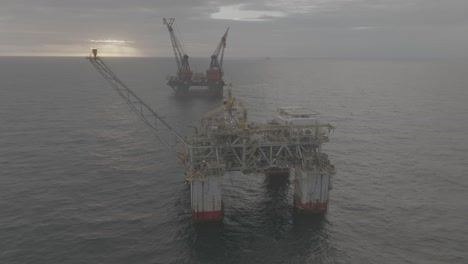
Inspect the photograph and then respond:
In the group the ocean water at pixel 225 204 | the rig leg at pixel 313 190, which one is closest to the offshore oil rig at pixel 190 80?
the ocean water at pixel 225 204

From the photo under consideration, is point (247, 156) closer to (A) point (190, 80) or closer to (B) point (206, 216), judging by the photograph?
(B) point (206, 216)

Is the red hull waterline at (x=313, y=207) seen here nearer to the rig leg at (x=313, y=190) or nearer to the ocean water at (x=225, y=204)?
the rig leg at (x=313, y=190)

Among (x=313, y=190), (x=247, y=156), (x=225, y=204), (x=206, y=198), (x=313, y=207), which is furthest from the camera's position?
(x=225, y=204)

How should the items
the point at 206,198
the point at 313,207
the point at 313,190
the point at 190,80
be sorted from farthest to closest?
the point at 190,80, the point at 313,207, the point at 313,190, the point at 206,198

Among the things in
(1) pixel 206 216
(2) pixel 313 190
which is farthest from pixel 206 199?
(2) pixel 313 190

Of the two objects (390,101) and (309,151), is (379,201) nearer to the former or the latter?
(309,151)

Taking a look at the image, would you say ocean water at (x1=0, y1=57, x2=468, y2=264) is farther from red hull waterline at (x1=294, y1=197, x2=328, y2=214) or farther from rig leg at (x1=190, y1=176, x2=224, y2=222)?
rig leg at (x1=190, y1=176, x2=224, y2=222)

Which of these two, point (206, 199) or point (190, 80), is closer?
point (206, 199)
